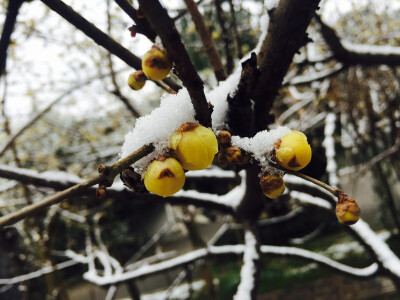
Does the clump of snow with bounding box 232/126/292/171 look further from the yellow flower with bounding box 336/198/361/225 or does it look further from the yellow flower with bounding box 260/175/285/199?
the yellow flower with bounding box 336/198/361/225

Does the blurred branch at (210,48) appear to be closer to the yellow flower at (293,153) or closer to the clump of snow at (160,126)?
the clump of snow at (160,126)

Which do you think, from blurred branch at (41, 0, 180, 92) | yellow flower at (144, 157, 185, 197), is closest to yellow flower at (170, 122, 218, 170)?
yellow flower at (144, 157, 185, 197)

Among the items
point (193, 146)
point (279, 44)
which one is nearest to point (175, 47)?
point (193, 146)

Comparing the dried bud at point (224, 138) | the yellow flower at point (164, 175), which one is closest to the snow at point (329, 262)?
the dried bud at point (224, 138)

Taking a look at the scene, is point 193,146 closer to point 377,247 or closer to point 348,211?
point 348,211

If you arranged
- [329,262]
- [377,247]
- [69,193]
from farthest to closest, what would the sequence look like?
1. [329,262]
2. [377,247]
3. [69,193]

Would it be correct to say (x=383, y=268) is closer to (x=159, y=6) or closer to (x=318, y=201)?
(x=318, y=201)
